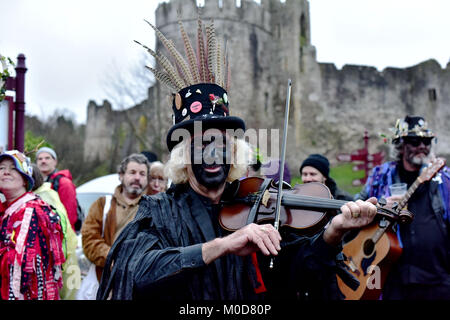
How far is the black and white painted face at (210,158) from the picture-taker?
Result: 249cm

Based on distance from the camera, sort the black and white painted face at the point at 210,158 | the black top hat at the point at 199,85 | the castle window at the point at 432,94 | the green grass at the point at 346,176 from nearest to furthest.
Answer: the black and white painted face at the point at 210,158
the black top hat at the point at 199,85
the green grass at the point at 346,176
the castle window at the point at 432,94

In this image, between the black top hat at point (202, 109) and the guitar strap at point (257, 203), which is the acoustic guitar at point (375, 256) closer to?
the guitar strap at point (257, 203)

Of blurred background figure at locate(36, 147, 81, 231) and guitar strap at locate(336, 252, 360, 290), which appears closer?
guitar strap at locate(336, 252, 360, 290)

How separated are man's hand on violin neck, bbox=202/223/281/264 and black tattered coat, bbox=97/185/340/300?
67mm

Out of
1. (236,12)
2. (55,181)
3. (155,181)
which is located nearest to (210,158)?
(155,181)

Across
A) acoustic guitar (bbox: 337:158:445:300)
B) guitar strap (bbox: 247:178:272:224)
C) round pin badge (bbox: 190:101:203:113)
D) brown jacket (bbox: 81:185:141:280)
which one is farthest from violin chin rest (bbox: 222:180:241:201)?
brown jacket (bbox: 81:185:141:280)

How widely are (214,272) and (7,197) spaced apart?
2.42 metres

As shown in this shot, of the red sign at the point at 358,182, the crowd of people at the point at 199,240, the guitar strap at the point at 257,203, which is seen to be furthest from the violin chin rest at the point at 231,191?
the red sign at the point at 358,182

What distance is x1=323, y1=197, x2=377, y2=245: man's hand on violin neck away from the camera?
7.11 feet

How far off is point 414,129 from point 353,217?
2.98m

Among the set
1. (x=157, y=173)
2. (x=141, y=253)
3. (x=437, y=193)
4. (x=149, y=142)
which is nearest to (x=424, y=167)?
(x=437, y=193)

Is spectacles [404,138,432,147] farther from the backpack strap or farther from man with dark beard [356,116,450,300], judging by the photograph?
the backpack strap

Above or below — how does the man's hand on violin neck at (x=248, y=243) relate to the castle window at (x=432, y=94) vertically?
below
